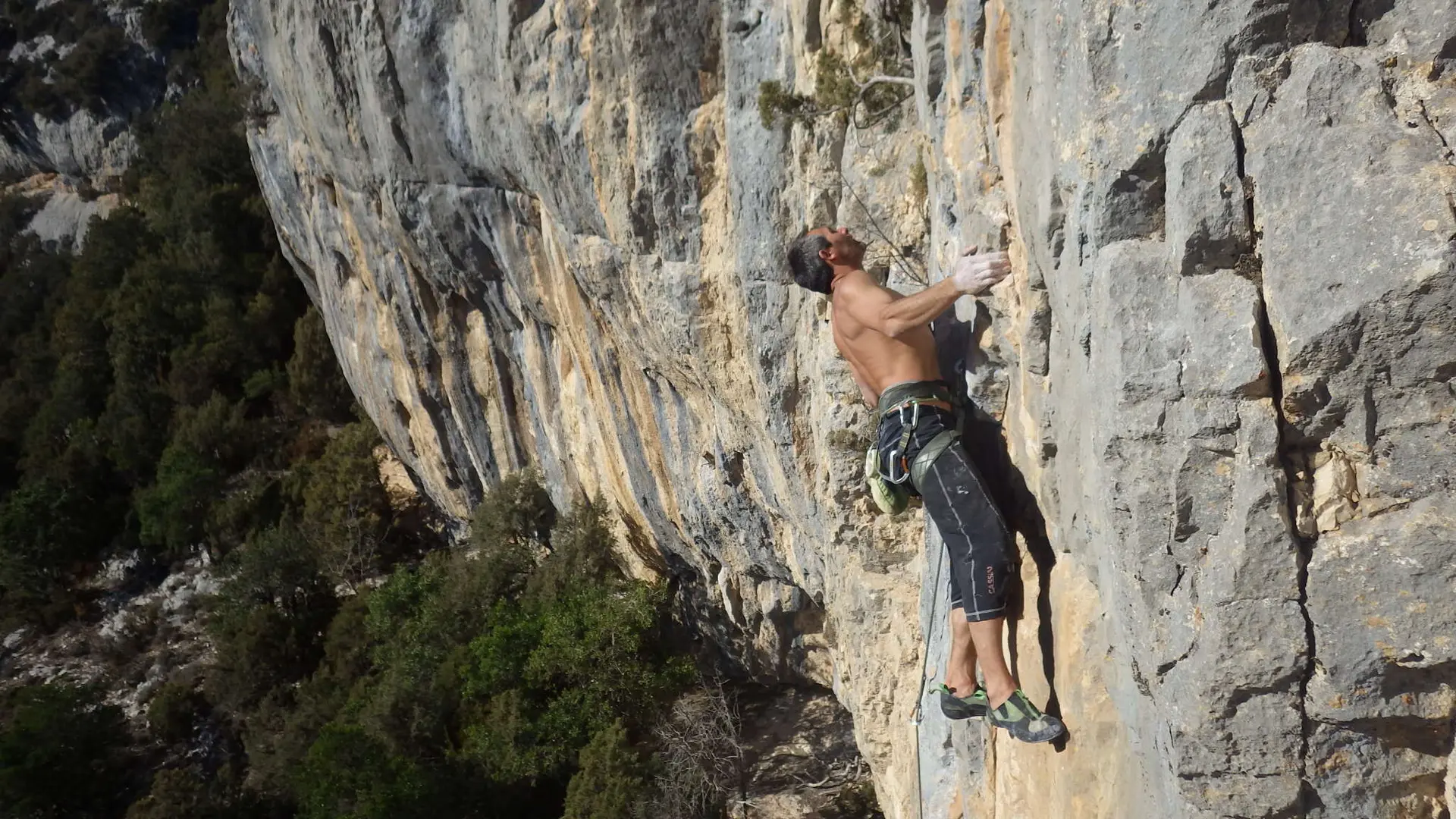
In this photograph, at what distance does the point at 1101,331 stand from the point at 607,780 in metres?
8.86

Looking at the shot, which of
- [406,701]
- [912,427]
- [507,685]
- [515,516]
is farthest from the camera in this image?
[406,701]

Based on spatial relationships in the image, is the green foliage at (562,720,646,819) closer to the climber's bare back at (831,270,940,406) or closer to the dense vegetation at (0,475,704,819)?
the dense vegetation at (0,475,704,819)

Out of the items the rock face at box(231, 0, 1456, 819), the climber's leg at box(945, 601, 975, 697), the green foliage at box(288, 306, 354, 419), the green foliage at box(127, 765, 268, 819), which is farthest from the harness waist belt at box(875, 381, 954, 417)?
the green foliage at box(288, 306, 354, 419)

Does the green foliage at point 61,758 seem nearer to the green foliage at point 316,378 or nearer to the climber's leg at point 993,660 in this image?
the green foliage at point 316,378

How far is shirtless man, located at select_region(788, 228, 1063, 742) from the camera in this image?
3643 mm

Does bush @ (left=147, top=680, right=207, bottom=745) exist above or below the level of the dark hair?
below

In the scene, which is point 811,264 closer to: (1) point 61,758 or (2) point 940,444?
(2) point 940,444

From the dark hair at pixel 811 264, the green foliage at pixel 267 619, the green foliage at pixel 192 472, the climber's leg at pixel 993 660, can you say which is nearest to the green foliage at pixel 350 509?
the green foliage at pixel 267 619

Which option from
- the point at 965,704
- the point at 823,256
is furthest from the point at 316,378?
the point at 965,704

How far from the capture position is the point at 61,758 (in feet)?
51.8

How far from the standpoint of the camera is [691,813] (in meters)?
9.64

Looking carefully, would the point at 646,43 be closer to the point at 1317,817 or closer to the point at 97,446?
the point at 1317,817

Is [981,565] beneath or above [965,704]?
above

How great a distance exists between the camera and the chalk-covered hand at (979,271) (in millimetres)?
3480
